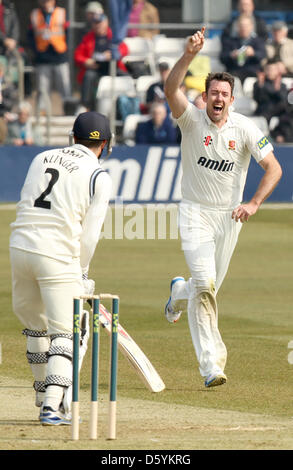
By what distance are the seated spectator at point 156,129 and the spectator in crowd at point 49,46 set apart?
2.24 meters

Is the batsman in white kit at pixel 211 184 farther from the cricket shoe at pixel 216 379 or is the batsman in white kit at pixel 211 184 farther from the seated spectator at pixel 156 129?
the seated spectator at pixel 156 129

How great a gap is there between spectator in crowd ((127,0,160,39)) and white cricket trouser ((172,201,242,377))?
56.8 feet

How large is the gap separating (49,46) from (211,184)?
15.7 metres

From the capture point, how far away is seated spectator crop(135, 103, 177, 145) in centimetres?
2298

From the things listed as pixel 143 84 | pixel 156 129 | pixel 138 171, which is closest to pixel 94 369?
pixel 138 171

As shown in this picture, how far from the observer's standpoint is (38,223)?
6875 mm

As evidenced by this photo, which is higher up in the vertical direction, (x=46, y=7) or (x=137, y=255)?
(x=46, y=7)

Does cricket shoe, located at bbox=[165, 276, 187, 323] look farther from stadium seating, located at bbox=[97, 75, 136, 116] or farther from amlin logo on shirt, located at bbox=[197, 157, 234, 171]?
stadium seating, located at bbox=[97, 75, 136, 116]

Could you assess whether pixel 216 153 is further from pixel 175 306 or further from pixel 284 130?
pixel 284 130

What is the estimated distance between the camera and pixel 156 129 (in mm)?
23000

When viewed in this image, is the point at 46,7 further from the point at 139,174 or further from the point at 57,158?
the point at 57,158
